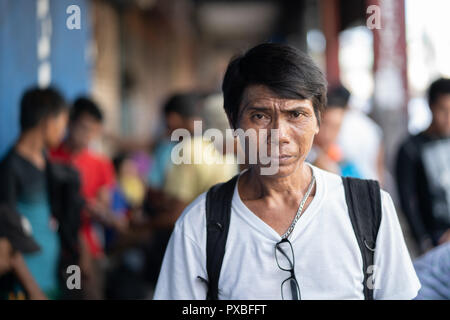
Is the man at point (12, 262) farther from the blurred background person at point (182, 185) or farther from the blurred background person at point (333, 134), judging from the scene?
the blurred background person at point (333, 134)

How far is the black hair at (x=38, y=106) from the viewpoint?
10.1 ft

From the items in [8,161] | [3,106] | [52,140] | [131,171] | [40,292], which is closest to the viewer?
[40,292]

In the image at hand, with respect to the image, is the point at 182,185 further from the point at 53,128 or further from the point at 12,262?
the point at 12,262

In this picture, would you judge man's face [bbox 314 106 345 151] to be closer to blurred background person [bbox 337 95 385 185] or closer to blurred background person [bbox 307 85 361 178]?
blurred background person [bbox 307 85 361 178]

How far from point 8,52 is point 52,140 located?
3.64 ft

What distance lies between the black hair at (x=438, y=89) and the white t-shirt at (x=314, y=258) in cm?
218

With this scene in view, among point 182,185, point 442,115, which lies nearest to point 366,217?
point 182,185

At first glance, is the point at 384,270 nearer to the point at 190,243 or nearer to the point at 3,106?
the point at 190,243

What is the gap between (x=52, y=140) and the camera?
316 centimetres

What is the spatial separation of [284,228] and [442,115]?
2.32 meters

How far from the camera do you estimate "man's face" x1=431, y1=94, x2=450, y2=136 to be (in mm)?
3578

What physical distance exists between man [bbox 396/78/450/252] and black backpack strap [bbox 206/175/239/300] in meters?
2.19

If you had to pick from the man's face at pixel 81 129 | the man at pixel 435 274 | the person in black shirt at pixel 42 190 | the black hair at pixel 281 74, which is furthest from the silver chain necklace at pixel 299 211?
the man's face at pixel 81 129

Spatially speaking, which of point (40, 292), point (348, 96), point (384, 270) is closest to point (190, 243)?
point (384, 270)
